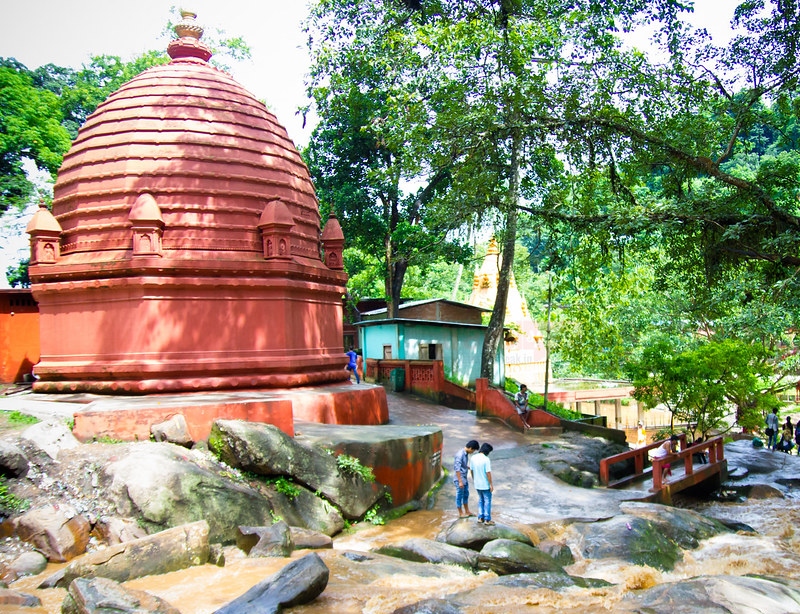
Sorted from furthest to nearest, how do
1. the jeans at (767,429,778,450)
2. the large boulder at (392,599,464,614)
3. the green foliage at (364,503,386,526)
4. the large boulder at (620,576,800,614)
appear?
the jeans at (767,429,778,450) < the green foliage at (364,503,386,526) < the large boulder at (620,576,800,614) < the large boulder at (392,599,464,614)

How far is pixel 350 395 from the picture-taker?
1277 centimetres

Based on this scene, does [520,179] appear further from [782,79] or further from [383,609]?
[383,609]

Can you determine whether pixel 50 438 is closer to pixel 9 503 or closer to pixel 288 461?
pixel 9 503

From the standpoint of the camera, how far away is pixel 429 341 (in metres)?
22.8

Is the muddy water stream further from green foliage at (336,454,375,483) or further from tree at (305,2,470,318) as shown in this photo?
tree at (305,2,470,318)

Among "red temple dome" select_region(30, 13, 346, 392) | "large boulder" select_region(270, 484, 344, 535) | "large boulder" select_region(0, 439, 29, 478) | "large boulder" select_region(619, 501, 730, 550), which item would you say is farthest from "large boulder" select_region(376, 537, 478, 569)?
"red temple dome" select_region(30, 13, 346, 392)

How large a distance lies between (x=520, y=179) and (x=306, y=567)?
17.3m

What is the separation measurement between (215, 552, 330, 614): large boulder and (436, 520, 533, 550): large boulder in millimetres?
2719

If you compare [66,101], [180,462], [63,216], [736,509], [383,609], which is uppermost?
[66,101]

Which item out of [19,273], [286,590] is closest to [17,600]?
[286,590]

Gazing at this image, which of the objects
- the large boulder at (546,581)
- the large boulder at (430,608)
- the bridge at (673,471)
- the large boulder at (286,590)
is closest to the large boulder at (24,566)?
the large boulder at (286,590)

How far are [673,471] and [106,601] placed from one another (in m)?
→ 13.8

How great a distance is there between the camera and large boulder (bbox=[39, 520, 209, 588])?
21.0 feet

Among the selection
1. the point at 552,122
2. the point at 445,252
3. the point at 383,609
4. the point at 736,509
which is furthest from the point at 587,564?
the point at 445,252
